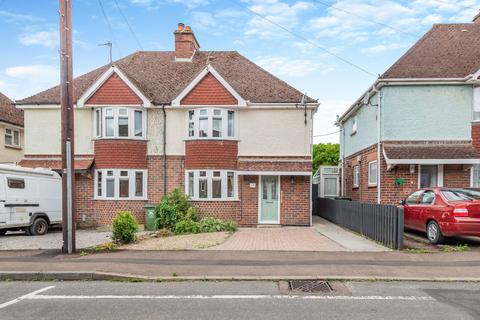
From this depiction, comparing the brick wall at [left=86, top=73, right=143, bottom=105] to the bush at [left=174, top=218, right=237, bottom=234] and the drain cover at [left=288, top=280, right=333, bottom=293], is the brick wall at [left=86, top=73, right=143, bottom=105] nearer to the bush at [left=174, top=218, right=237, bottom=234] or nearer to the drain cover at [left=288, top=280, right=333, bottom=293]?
the bush at [left=174, top=218, right=237, bottom=234]

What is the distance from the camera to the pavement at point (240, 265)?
7.93m

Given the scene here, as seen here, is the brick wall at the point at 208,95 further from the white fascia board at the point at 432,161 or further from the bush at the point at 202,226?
the white fascia board at the point at 432,161

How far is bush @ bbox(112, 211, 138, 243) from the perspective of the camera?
11.8m

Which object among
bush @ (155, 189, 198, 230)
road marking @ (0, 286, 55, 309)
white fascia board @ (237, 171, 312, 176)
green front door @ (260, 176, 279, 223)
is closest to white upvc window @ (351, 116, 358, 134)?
white fascia board @ (237, 171, 312, 176)

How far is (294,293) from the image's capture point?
680 centimetres

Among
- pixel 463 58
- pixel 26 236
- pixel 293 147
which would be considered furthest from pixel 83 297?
pixel 463 58

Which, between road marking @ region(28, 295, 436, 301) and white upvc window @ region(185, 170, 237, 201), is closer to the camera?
road marking @ region(28, 295, 436, 301)

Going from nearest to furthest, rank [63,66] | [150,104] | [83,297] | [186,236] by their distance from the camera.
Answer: [83,297] → [63,66] → [186,236] → [150,104]

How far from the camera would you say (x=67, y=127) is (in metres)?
10.4

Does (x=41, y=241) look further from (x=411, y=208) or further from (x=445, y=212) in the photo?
(x=445, y=212)

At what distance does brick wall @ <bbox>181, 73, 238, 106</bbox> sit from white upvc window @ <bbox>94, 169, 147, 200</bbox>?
3765mm

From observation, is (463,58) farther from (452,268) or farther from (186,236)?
(186,236)

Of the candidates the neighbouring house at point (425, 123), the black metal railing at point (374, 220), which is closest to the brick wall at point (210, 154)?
the black metal railing at point (374, 220)

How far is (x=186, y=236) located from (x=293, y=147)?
20.8ft
